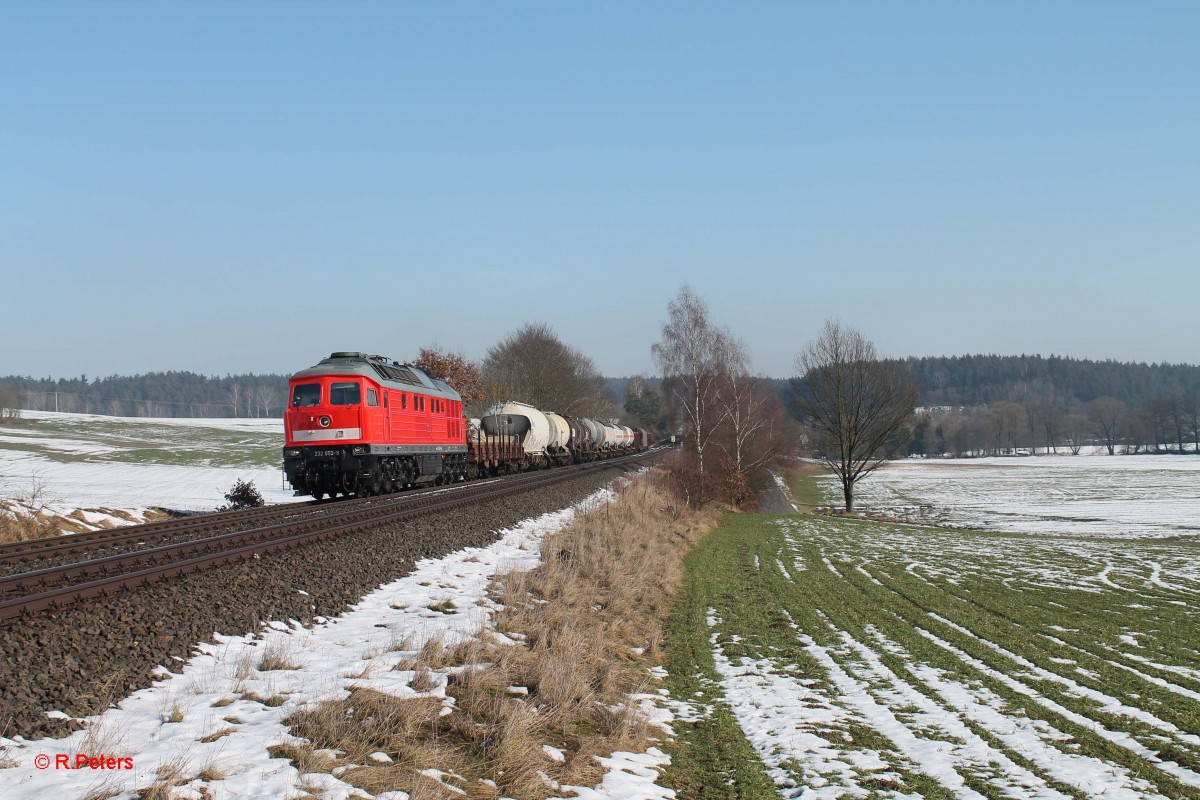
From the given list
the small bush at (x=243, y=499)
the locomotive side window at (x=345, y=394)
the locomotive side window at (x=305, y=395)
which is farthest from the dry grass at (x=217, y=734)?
the small bush at (x=243, y=499)

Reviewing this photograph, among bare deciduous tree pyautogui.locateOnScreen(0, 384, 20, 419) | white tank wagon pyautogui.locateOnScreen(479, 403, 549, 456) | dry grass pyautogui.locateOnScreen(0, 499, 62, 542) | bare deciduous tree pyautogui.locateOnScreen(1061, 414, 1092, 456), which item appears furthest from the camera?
bare deciduous tree pyautogui.locateOnScreen(1061, 414, 1092, 456)

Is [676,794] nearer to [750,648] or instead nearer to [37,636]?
[750,648]

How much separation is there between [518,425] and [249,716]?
36.8m

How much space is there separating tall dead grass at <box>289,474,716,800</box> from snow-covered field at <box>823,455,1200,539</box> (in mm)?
26349

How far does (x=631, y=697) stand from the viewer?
7.76 metres

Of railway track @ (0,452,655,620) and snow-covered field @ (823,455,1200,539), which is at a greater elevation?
railway track @ (0,452,655,620)

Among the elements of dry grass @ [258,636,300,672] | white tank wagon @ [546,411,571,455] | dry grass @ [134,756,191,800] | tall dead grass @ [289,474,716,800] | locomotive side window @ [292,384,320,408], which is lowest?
tall dead grass @ [289,474,716,800]

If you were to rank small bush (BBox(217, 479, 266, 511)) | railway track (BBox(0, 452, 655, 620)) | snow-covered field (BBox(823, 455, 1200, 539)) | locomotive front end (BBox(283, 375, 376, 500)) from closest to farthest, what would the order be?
1. railway track (BBox(0, 452, 655, 620))
2. locomotive front end (BBox(283, 375, 376, 500))
3. small bush (BBox(217, 479, 266, 511))
4. snow-covered field (BBox(823, 455, 1200, 539))

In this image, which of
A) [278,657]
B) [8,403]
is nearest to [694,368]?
[278,657]

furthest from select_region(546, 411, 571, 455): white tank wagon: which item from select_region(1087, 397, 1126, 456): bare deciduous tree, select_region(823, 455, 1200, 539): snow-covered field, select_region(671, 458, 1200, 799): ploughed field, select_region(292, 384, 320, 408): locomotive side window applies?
select_region(1087, 397, 1126, 456): bare deciduous tree

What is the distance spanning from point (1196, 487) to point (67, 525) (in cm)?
6512

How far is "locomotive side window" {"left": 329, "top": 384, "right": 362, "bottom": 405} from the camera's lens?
22.1m

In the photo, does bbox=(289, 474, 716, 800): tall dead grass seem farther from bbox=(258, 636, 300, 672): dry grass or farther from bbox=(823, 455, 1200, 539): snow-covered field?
bbox=(823, 455, 1200, 539): snow-covered field

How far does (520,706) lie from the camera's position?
21.0 feet
